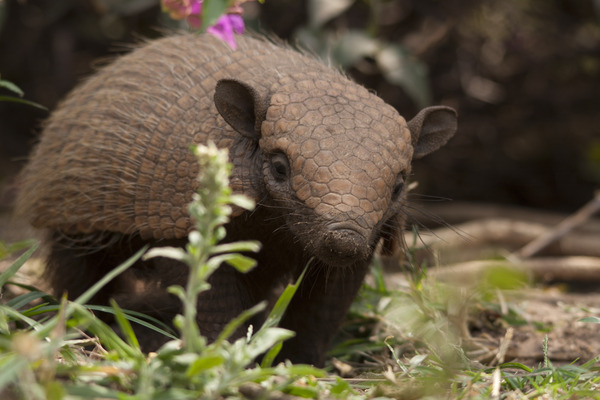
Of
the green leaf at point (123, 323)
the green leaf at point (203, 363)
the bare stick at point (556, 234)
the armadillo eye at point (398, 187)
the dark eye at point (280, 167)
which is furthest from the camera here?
the bare stick at point (556, 234)

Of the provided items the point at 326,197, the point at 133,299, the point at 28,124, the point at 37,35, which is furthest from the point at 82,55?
the point at 326,197

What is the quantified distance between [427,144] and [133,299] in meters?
1.68

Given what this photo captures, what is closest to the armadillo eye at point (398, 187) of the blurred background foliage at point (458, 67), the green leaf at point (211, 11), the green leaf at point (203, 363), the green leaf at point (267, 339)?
the green leaf at point (267, 339)

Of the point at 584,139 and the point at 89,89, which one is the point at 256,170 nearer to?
the point at 89,89

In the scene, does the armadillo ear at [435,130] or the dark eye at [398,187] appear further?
the armadillo ear at [435,130]

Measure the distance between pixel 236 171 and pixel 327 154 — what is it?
1.56ft

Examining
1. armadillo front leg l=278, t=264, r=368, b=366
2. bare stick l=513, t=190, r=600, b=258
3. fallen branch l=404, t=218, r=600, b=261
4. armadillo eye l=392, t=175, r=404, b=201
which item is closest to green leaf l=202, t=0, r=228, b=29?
armadillo eye l=392, t=175, r=404, b=201

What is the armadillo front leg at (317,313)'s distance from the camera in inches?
147

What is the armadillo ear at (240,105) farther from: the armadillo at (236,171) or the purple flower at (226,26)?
the purple flower at (226,26)

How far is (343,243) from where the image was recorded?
2777mm

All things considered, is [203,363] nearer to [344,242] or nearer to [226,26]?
[344,242]

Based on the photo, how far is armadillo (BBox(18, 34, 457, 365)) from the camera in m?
2.99

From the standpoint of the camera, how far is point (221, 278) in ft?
11.1

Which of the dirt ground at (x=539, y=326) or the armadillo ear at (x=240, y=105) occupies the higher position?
the armadillo ear at (x=240, y=105)
